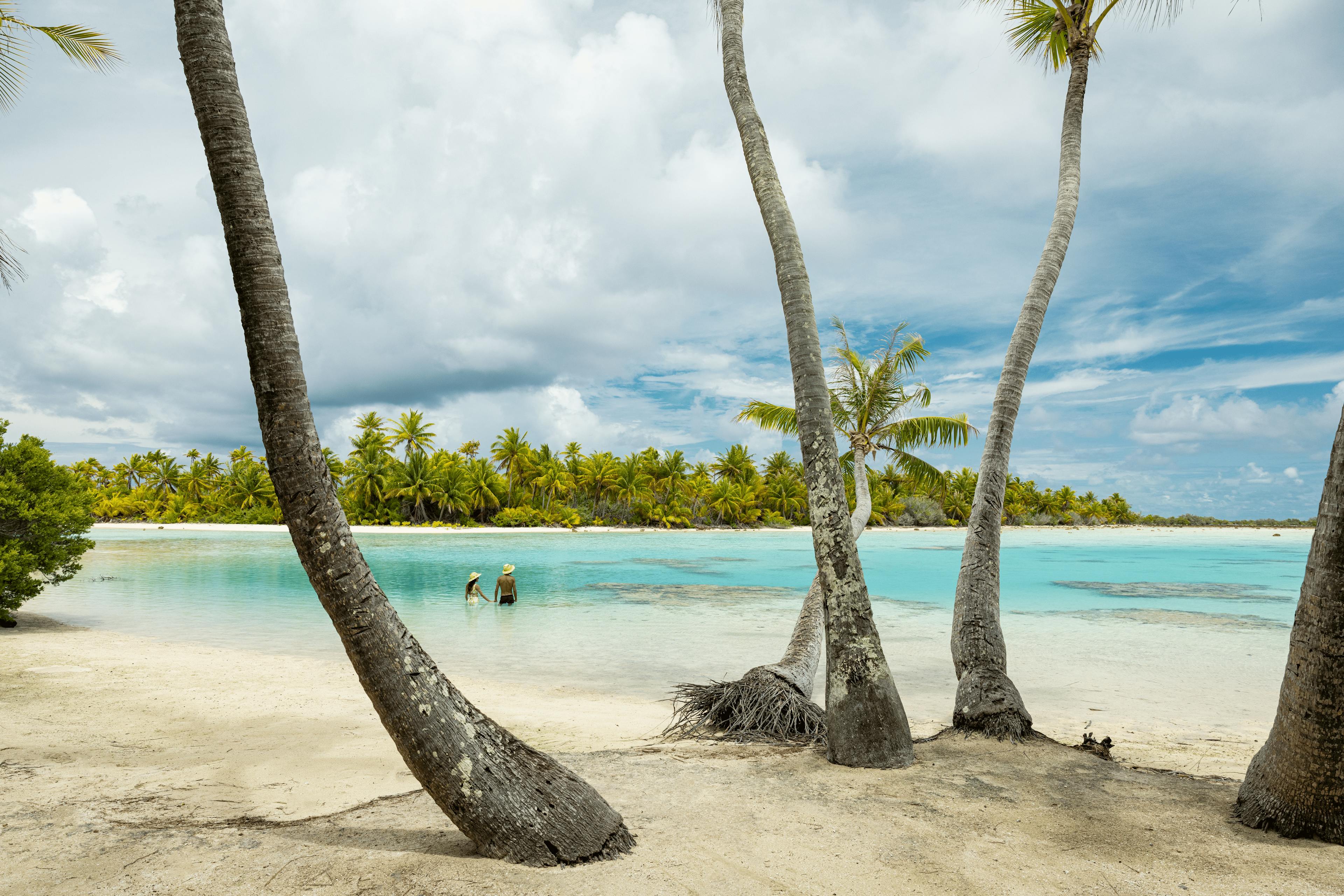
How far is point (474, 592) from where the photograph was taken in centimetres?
1781

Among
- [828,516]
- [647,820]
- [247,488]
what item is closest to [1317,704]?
[828,516]

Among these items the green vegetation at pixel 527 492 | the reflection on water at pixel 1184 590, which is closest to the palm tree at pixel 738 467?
the green vegetation at pixel 527 492

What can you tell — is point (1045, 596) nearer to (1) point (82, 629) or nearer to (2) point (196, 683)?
(2) point (196, 683)

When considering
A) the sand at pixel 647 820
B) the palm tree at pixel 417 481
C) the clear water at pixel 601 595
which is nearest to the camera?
the sand at pixel 647 820

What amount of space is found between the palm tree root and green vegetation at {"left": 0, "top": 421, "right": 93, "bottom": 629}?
1271cm

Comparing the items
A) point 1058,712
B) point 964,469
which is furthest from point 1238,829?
point 964,469

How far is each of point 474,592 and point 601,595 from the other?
3.93 meters

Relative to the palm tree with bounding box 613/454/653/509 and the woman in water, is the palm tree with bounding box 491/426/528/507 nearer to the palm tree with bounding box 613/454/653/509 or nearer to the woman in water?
the palm tree with bounding box 613/454/653/509

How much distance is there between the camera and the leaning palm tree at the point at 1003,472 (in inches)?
231

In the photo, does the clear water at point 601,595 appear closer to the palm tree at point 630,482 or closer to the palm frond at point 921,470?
the palm frond at point 921,470

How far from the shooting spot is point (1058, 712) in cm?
871

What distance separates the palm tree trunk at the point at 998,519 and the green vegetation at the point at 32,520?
12703 mm

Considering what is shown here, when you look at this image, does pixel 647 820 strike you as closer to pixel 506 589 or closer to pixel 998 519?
pixel 998 519

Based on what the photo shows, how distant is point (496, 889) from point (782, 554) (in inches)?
1494
